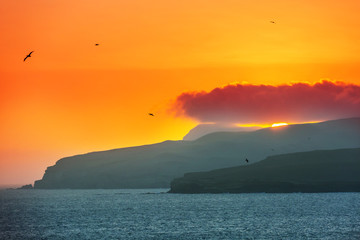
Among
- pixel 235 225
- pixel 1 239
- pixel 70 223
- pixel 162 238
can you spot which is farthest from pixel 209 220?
pixel 1 239

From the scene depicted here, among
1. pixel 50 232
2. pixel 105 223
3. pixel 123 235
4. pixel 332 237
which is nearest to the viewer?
pixel 332 237

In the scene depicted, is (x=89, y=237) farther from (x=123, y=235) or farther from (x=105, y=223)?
(x=105, y=223)

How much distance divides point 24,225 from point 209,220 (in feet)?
173

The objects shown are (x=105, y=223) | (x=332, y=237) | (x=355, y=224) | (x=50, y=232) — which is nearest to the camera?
(x=332, y=237)

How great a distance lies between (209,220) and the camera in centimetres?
19862

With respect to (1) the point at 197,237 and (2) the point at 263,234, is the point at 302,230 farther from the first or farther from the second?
(1) the point at 197,237

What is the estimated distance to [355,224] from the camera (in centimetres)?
17812

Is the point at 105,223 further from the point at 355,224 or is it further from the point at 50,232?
the point at 355,224

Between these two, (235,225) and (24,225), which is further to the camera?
(24,225)

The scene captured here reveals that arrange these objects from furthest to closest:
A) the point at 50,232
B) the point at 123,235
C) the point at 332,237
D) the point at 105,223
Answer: the point at 105,223 → the point at 50,232 → the point at 123,235 → the point at 332,237

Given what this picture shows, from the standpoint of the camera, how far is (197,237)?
5851 inches

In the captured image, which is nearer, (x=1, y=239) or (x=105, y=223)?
(x=1, y=239)

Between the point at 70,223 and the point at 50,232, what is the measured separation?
28.6m

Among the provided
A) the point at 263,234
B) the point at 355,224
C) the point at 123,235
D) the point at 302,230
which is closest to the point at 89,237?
the point at 123,235
